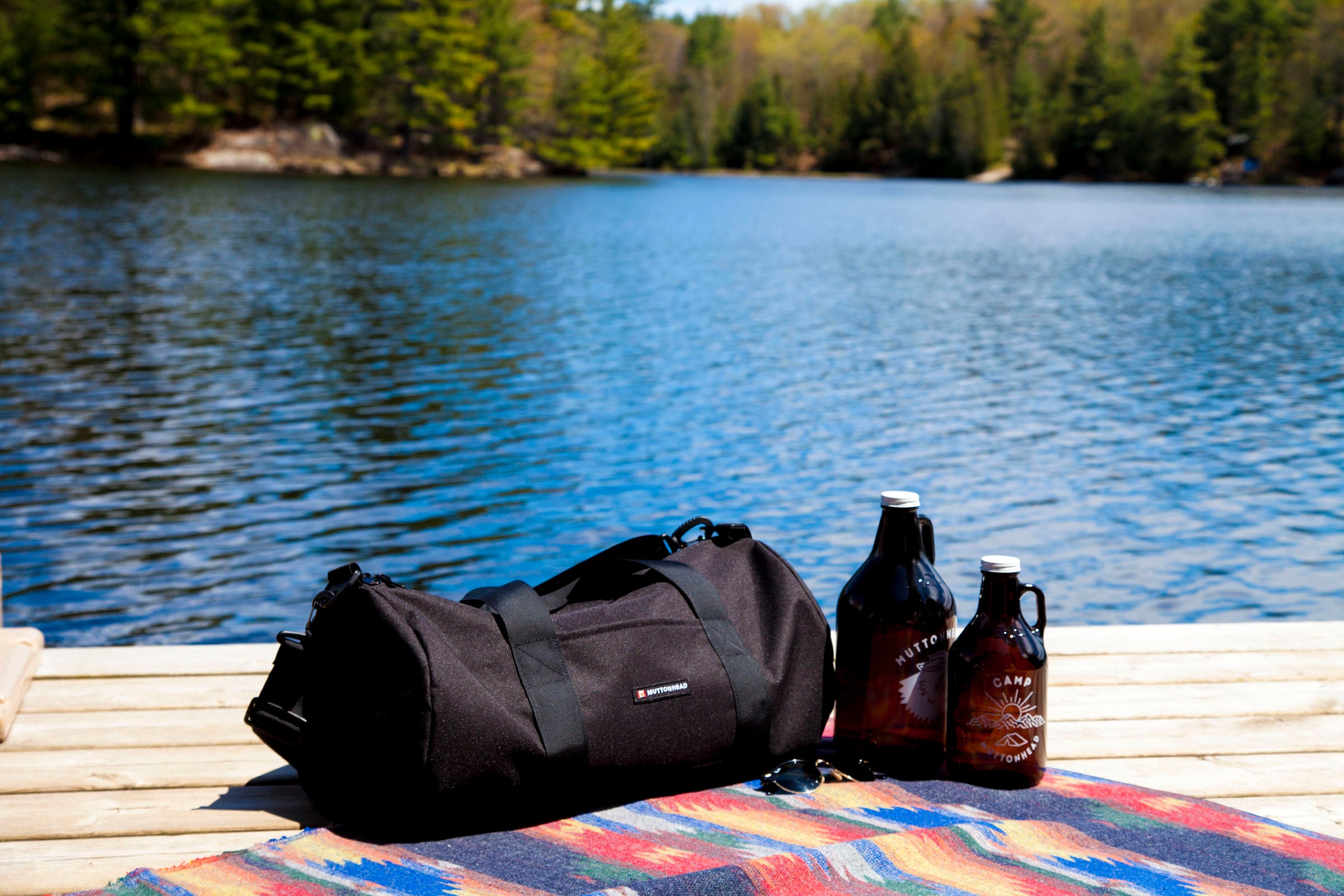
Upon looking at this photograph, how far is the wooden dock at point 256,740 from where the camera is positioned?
1.90 meters

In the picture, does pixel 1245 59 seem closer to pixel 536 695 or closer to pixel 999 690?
pixel 999 690

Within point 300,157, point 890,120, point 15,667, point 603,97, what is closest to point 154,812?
point 15,667

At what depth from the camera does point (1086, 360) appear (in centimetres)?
1190

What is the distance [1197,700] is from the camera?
2.56 m

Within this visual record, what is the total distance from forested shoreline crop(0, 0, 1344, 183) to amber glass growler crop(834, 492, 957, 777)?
45.7 meters

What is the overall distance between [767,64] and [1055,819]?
4331 inches

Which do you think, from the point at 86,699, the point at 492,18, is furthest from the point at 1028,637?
the point at 492,18

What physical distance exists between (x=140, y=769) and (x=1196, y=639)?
2.39m

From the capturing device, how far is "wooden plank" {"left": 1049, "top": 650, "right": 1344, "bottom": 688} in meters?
2.68

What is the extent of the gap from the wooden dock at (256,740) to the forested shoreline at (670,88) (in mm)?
44866

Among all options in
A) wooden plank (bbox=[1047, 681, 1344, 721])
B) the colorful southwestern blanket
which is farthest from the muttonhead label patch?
wooden plank (bbox=[1047, 681, 1344, 721])

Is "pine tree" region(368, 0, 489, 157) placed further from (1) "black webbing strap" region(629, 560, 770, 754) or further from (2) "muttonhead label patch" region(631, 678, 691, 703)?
(2) "muttonhead label patch" region(631, 678, 691, 703)

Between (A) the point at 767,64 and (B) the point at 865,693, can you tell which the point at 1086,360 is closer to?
(B) the point at 865,693

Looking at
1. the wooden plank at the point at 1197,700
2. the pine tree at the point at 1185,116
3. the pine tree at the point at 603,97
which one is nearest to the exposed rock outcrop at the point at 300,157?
the pine tree at the point at 603,97
